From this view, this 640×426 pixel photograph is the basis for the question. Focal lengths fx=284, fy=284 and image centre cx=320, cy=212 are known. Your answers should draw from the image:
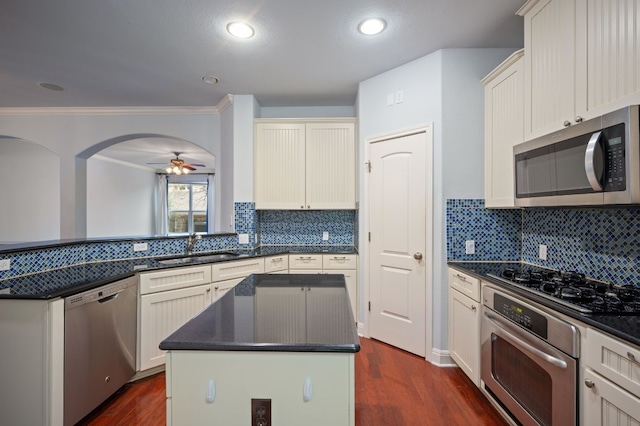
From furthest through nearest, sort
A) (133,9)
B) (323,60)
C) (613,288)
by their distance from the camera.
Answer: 1. (323,60)
2. (133,9)
3. (613,288)

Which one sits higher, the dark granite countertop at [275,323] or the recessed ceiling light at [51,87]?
the recessed ceiling light at [51,87]

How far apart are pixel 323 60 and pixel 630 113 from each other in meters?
2.19

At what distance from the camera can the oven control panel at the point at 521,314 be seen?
4.53 ft

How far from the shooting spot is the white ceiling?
77.4 inches

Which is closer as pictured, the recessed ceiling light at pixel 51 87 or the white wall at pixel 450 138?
the white wall at pixel 450 138

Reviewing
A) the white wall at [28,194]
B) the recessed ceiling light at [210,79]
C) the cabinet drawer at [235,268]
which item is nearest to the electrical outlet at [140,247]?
the cabinet drawer at [235,268]

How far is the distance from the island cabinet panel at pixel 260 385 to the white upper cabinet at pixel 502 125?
1.83 metres

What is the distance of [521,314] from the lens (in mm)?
1521

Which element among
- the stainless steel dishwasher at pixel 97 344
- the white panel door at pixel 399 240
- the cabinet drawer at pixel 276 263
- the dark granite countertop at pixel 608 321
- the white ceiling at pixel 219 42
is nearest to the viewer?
the dark granite countertop at pixel 608 321

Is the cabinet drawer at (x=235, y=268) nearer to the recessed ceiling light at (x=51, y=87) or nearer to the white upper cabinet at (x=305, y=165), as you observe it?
the white upper cabinet at (x=305, y=165)

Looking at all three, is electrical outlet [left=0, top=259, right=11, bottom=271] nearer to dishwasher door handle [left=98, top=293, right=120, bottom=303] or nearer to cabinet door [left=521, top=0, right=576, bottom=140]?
dishwasher door handle [left=98, top=293, right=120, bottom=303]

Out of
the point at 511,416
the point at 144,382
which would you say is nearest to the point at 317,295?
the point at 511,416

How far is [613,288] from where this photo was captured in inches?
61.2

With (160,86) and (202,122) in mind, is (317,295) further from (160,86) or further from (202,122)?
(202,122)
